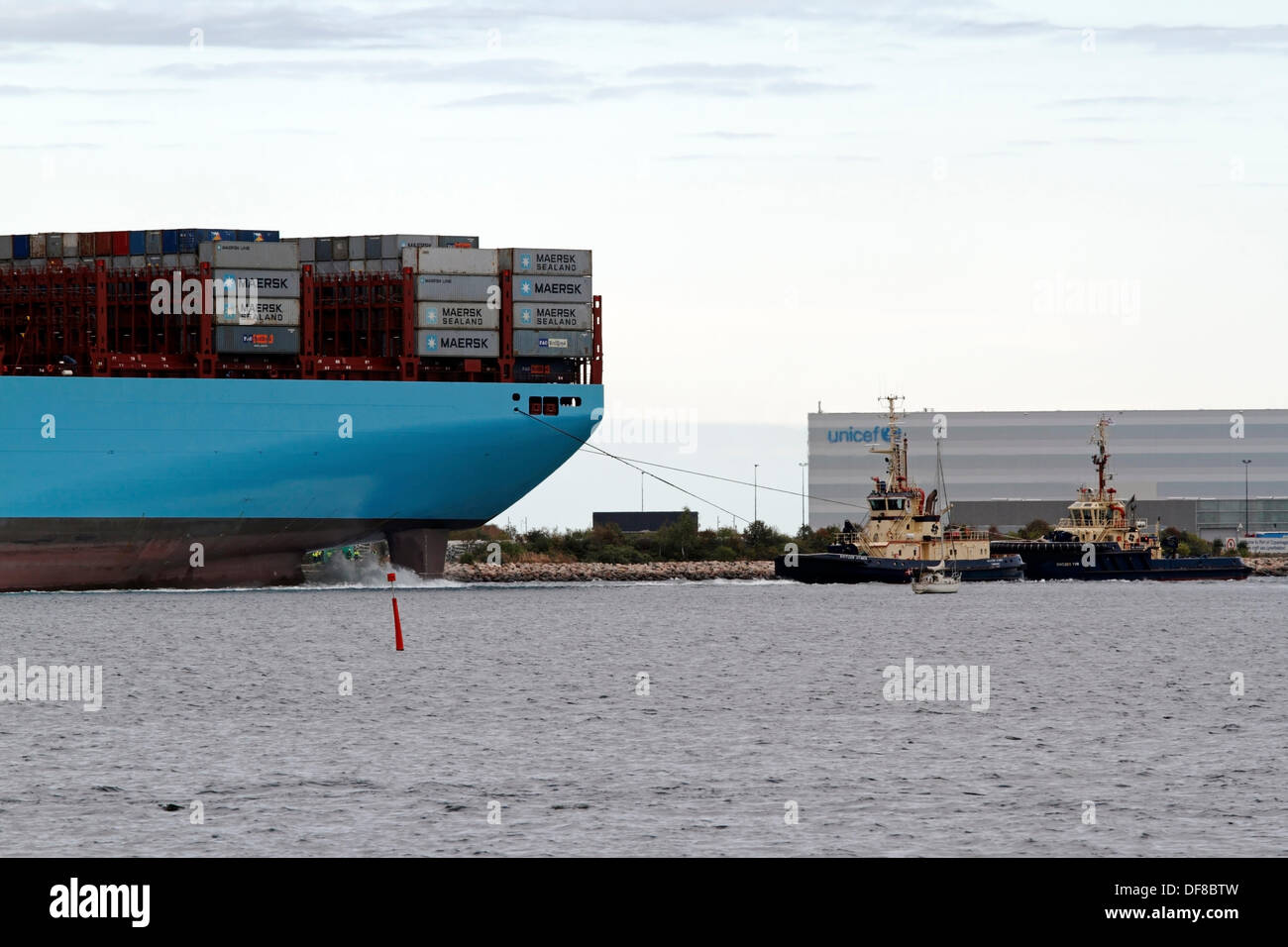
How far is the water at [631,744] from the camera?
1984 cm

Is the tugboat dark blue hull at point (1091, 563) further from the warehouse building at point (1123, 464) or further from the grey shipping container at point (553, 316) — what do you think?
the grey shipping container at point (553, 316)

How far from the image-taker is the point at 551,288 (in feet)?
219

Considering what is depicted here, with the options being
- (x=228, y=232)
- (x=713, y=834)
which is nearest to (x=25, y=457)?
(x=228, y=232)

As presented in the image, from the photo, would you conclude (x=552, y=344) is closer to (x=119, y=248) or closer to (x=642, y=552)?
(x=119, y=248)

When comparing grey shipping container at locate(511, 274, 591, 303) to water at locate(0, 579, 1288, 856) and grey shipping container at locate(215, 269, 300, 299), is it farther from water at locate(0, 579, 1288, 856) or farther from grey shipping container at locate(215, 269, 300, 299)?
water at locate(0, 579, 1288, 856)

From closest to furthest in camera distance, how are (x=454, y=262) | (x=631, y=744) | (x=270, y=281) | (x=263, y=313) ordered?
(x=631, y=744) → (x=263, y=313) → (x=270, y=281) → (x=454, y=262)

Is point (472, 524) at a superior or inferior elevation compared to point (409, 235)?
inferior

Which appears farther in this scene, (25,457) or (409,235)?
(409,235)

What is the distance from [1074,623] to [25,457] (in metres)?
37.0

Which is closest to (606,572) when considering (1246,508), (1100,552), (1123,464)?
(1100,552)

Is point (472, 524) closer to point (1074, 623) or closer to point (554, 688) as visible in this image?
point (1074, 623)
